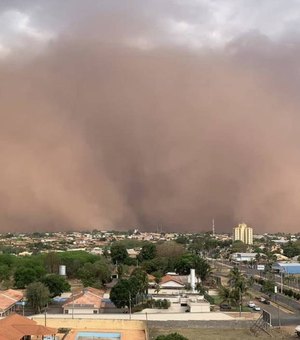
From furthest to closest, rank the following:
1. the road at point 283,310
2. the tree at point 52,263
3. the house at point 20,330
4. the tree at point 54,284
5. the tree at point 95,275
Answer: the tree at point 52,263
the tree at point 95,275
the tree at point 54,284
the road at point 283,310
the house at point 20,330


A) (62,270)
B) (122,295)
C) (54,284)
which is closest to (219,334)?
(122,295)

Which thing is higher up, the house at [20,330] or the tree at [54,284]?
the house at [20,330]

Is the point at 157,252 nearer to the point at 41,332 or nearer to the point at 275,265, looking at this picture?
the point at 275,265

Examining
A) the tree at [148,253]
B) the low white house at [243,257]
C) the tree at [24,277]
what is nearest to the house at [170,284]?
the tree at [24,277]

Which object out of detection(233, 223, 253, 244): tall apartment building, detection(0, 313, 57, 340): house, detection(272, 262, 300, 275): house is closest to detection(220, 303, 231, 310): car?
detection(0, 313, 57, 340): house

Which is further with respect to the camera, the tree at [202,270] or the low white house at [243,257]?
the low white house at [243,257]

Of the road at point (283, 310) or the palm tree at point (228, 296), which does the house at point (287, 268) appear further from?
the palm tree at point (228, 296)

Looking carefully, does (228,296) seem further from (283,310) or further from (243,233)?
(243,233)
